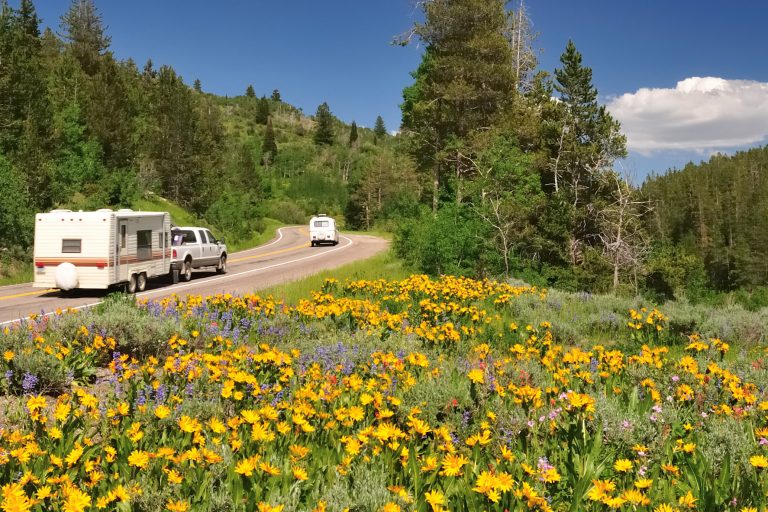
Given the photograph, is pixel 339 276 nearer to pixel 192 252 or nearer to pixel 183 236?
pixel 192 252

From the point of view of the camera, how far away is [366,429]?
341 cm

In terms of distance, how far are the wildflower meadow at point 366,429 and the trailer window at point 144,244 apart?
9.06 m

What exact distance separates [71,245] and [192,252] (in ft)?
16.9

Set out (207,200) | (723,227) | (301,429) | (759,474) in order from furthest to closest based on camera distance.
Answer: (723,227) < (207,200) < (301,429) < (759,474)

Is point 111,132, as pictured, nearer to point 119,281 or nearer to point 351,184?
point 119,281

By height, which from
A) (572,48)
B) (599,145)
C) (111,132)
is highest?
(572,48)

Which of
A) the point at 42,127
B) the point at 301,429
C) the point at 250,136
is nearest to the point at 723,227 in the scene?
the point at 250,136

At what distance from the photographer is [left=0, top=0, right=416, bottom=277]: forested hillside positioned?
27.6m

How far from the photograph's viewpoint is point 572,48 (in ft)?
86.0

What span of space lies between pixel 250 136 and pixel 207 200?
89376 mm

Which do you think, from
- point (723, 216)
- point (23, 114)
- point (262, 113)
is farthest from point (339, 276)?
point (262, 113)

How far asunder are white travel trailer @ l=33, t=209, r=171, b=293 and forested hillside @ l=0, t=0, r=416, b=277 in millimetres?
7275

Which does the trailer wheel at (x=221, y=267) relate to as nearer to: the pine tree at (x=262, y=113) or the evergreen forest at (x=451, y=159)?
the evergreen forest at (x=451, y=159)

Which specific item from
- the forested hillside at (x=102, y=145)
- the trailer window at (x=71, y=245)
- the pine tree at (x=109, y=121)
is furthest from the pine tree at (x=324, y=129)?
the trailer window at (x=71, y=245)
